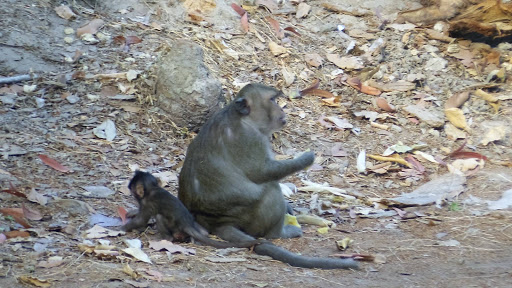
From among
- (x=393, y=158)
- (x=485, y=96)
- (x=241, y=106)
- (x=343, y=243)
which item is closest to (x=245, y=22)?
(x=393, y=158)

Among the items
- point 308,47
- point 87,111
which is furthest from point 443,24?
point 87,111

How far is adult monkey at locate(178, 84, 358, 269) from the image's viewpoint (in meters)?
6.84

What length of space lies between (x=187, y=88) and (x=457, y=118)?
3.96m

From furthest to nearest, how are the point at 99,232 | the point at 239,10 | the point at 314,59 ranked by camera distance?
the point at 239,10 < the point at 314,59 < the point at 99,232

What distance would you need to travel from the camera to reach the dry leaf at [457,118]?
10.1 meters

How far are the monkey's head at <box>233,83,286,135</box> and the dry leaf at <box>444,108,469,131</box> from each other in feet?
13.0

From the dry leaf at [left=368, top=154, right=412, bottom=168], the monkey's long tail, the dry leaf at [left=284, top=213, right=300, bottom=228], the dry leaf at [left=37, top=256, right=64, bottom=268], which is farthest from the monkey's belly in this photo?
the dry leaf at [left=368, top=154, right=412, bottom=168]

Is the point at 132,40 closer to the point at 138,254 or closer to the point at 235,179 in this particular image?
the point at 235,179

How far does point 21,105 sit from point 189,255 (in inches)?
156

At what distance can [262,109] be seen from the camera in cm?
715

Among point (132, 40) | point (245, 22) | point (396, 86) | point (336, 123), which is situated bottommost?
point (336, 123)

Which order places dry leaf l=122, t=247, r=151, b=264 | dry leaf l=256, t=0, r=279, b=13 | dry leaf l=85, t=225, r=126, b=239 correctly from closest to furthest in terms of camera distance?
dry leaf l=122, t=247, r=151, b=264
dry leaf l=85, t=225, r=126, b=239
dry leaf l=256, t=0, r=279, b=13

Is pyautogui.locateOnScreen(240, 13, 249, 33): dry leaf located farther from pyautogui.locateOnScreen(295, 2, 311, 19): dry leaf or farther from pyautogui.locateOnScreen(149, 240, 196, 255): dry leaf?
pyautogui.locateOnScreen(149, 240, 196, 255): dry leaf

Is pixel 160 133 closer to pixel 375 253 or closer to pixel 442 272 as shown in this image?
pixel 375 253
